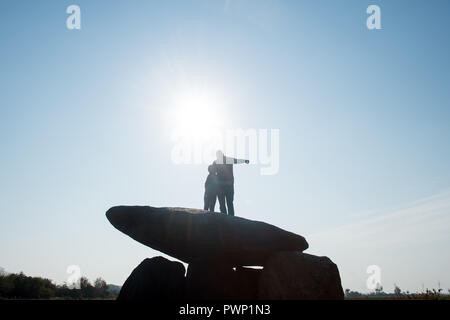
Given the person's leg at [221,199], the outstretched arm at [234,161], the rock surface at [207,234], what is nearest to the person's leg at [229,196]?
the person's leg at [221,199]

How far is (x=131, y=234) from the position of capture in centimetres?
1195

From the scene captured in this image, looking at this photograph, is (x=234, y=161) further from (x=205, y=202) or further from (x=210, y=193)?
(x=205, y=202)

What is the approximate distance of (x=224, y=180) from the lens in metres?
15.2

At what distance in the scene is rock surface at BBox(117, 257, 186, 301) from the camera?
1053cm

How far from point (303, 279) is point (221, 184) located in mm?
6576

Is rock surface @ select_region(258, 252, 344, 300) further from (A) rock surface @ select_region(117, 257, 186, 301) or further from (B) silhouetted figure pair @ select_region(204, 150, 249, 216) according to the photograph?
(B) silhouetted figure pair @ select_region(204, 150, 249, 216)

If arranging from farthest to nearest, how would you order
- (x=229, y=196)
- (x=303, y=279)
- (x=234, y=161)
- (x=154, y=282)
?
(x=234, y=161)
(x=229, y=196)
(x=154, y=282)
(x=303, y=279)

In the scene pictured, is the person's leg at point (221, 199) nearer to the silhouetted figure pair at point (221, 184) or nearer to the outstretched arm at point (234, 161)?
the silhouetted figure pair at point (221, 184)

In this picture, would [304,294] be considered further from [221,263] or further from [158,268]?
[158,268]

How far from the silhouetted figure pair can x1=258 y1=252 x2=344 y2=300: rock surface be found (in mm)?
5158

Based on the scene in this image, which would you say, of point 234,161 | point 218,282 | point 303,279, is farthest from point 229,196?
point 303,279
